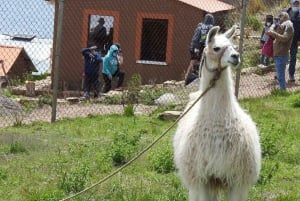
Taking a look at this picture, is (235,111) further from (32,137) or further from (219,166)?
(32,137)

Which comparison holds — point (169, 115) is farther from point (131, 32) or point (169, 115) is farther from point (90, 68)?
point (131, 32)

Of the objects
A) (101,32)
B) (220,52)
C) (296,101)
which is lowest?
(296,101)

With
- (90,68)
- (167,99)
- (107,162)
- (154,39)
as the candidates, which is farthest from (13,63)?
(107,162)

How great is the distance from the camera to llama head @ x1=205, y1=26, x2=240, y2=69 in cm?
577

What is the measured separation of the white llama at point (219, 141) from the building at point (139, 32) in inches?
589

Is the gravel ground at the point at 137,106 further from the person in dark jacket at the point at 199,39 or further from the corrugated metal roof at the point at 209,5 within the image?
the corrugated metal roof at the point at 209,5

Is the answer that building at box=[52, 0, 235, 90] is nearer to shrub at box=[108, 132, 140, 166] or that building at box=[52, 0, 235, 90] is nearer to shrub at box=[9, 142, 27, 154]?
shrub at box=[9, 142, 27, 154]

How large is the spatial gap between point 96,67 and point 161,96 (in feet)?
9.81

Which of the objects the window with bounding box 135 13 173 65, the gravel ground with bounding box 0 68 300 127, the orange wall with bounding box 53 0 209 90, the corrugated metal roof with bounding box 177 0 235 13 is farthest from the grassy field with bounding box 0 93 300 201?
the corrugated metal roof with bounding box 177 0 235 13

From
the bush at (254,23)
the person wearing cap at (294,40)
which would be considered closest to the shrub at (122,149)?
the person wearing cap at (294,40)

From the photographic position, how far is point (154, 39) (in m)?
21.3

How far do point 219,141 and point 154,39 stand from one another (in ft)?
51.4

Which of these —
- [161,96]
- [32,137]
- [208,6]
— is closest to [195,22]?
[208,6]

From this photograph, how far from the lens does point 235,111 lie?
5973 millimetres
